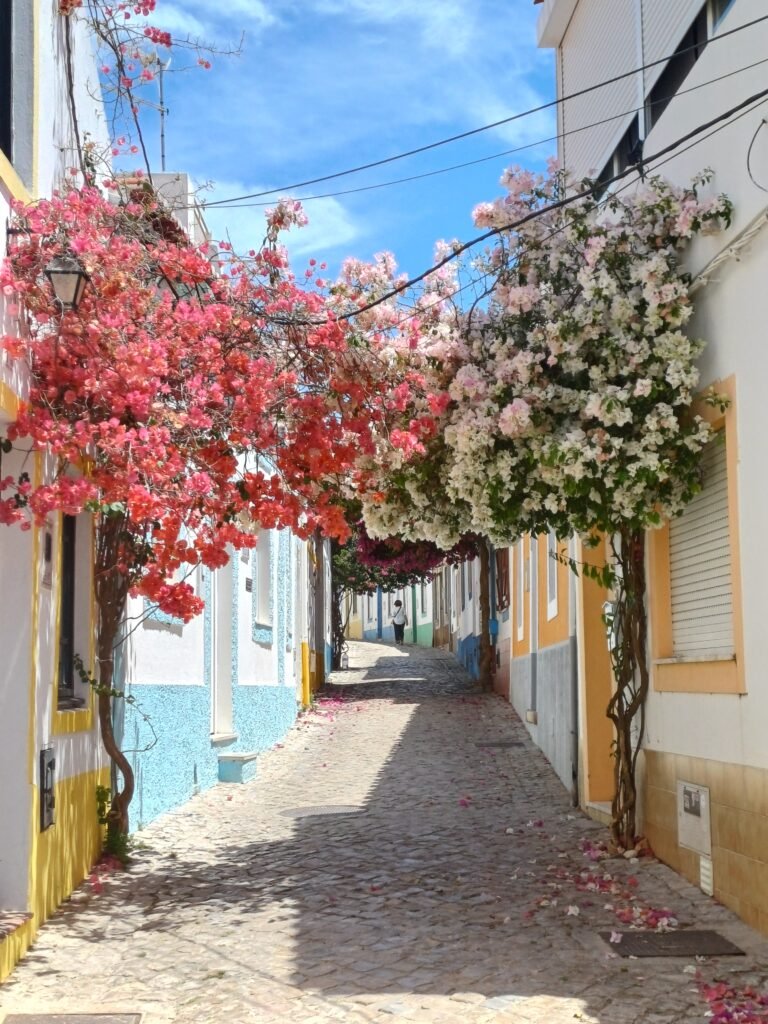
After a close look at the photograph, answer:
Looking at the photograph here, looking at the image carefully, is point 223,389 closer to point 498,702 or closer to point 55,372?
point 55,372

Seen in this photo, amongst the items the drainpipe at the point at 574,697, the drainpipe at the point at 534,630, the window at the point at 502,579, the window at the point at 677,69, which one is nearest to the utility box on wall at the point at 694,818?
the drainpipe at the point at 574,697

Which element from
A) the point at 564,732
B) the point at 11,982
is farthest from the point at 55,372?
the point at 564,732

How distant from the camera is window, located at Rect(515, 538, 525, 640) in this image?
16.9m

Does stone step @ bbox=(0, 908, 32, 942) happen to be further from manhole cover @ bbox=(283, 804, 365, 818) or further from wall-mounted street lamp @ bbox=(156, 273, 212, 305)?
manhole cover @ bbox=(283, 804, 365, 818)

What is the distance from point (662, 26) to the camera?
8055 mm

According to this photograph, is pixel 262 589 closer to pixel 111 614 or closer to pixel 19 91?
pixel 111 614

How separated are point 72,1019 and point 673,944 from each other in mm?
3017

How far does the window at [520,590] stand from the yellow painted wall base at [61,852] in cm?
935

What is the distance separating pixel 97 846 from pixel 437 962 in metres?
3.20

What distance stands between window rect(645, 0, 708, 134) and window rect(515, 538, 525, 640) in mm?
8851

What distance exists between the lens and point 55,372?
256 inches

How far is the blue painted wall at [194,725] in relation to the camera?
30.8 feet

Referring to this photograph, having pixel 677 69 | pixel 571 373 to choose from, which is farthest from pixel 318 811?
pixel 677 69

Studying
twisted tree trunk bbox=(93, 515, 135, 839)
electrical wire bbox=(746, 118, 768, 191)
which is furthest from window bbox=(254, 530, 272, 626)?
electrical wire bbox=(746, 118, 768, 191)
